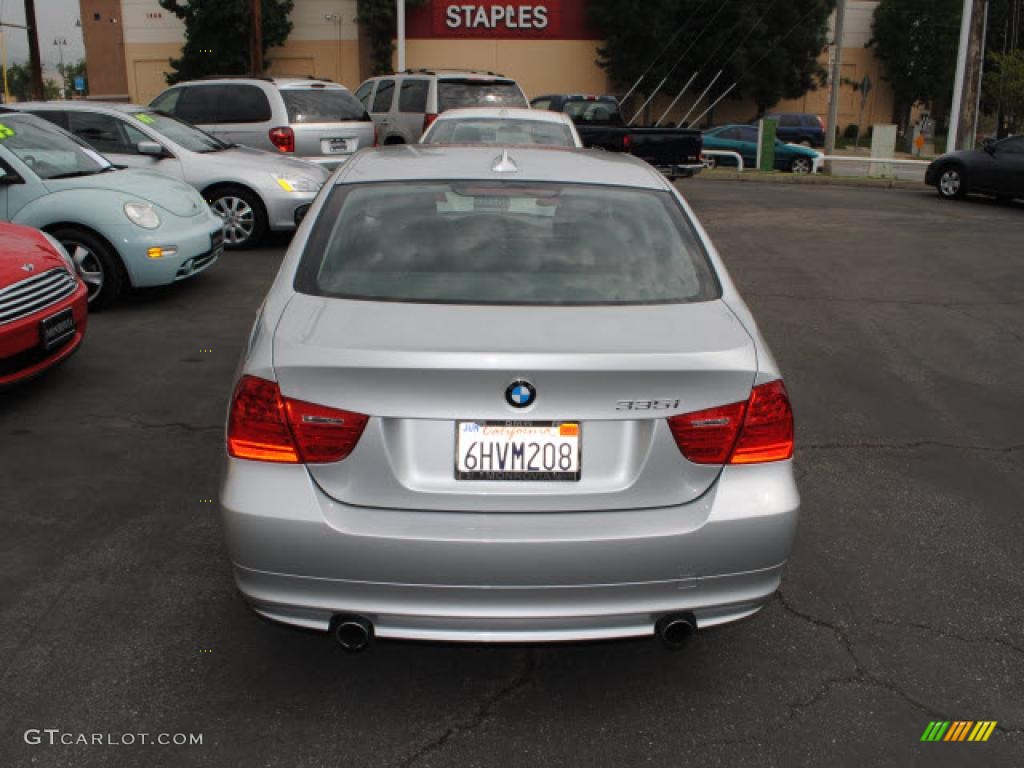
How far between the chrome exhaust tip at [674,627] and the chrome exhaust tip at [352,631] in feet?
2.68

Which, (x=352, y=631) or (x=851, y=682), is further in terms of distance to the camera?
(x=851, y=682)

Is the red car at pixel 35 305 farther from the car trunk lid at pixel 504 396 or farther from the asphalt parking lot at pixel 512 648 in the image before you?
the car trunk lid at pixel 504 396

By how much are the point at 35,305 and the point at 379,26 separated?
43154mm

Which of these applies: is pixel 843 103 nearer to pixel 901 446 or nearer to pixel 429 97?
pixel 429 97

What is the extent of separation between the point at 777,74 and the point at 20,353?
147 feet

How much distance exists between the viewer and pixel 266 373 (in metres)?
2.74

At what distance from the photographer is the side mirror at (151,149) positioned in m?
10.5

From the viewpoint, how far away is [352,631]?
275 cm

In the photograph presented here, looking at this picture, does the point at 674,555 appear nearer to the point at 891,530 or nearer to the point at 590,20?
the point at 891,530

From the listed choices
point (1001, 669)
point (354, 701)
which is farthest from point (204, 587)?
point (1001, 669)

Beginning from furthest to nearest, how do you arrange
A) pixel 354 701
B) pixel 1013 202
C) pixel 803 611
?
pixel 1013 202 → pixel 803 611 → pixel 354 701

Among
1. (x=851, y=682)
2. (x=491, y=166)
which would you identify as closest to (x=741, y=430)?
(x=851, y=682)

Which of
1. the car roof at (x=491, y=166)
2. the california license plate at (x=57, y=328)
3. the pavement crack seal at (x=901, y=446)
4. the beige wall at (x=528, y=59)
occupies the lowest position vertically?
the pavement crack seal at (x=901, y=446)

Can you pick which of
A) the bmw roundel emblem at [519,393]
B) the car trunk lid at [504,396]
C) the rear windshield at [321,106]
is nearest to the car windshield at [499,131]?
the rear windshield at [321,106]
